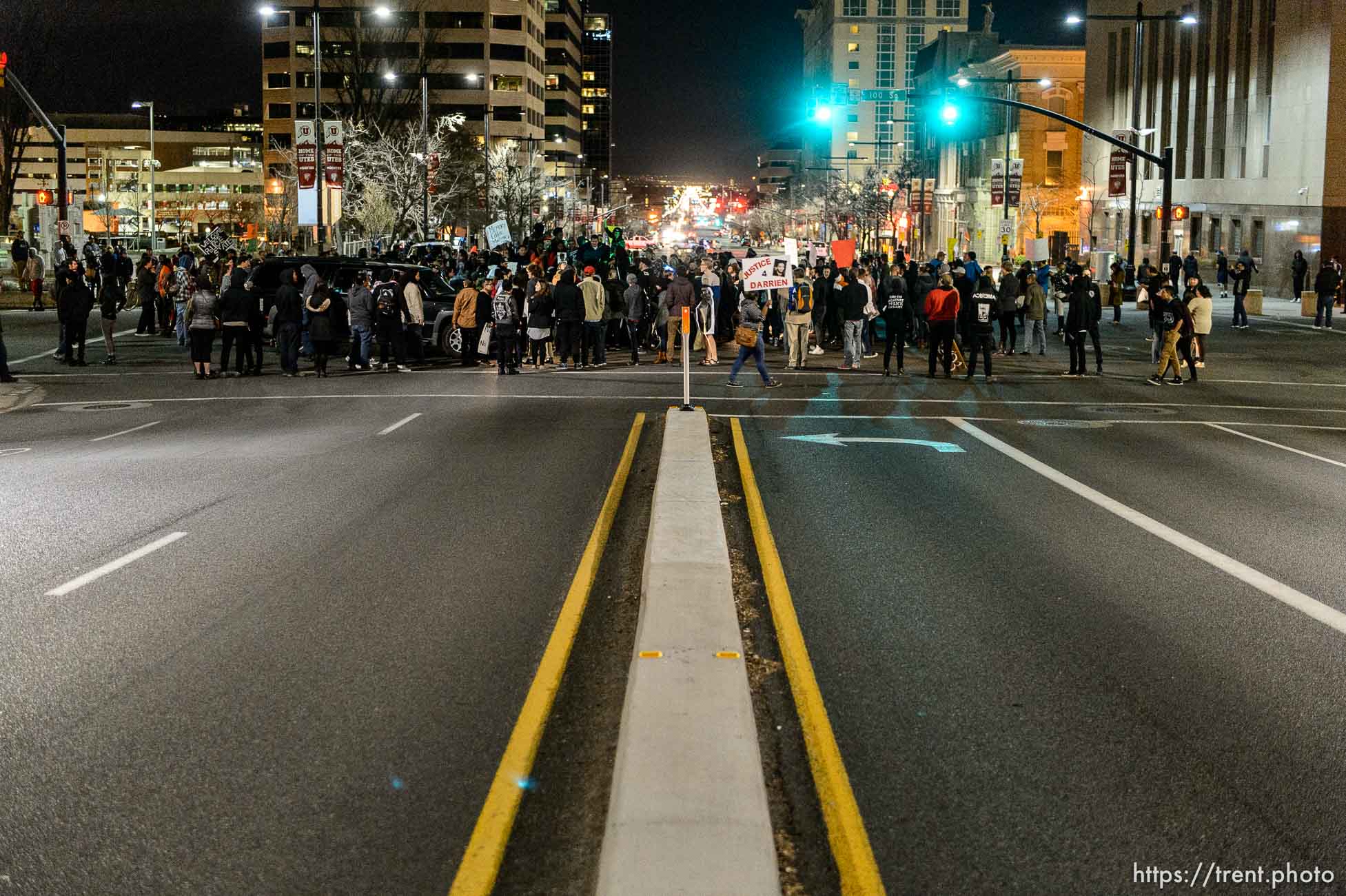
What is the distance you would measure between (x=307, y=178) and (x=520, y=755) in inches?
1381

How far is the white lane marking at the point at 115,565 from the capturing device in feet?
30.7

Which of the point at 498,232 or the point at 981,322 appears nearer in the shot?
the point at 981,322

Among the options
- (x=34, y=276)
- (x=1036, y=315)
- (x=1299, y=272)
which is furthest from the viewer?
(x=1299, y=272)

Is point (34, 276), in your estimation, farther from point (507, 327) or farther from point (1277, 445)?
point (1277, 445)

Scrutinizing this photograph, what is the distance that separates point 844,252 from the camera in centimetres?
3353

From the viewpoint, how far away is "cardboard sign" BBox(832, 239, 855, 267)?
3328 centimetres

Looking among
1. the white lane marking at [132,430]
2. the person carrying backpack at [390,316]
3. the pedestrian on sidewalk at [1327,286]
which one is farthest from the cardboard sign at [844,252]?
the white lane marking at [132,430]

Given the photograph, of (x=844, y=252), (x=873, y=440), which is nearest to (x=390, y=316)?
(x=844, y=252)

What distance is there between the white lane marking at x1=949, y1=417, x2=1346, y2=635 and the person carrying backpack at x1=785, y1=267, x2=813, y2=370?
32.6 feet

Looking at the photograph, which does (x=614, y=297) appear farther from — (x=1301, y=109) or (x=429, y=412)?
(x=1301, y=109)

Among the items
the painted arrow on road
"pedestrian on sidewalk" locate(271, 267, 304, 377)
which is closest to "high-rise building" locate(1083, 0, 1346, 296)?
"pedestrian on sidewalk" locate(271, 267, 304, 377)

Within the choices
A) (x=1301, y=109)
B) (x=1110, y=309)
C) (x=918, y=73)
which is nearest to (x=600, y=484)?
(x=1110, y=309)

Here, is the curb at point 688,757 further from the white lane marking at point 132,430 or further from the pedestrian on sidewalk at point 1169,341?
the pedestrian on sidewalk at point 1169,341

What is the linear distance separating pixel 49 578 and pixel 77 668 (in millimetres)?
2451
